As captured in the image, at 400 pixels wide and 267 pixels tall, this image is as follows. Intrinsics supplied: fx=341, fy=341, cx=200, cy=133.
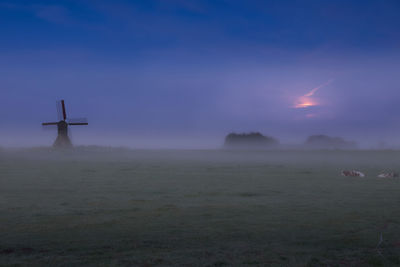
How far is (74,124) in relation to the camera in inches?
2516

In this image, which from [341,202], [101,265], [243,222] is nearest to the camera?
[101,265]

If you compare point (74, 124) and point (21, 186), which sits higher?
point (74, 124)

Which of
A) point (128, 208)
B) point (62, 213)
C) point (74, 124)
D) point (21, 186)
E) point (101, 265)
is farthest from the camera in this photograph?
point (74, 124)

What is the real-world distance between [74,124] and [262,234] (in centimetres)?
6127

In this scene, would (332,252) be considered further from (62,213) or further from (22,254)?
(62,213)

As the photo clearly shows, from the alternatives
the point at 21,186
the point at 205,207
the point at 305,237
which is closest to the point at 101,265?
the point at 305,237

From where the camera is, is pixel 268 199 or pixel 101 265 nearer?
pixel 101 265

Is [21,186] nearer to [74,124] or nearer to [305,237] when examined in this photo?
[305,237]

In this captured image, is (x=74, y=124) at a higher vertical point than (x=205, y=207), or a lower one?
higher

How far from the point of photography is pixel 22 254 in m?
6.51

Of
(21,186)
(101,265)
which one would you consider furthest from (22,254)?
(21,186)

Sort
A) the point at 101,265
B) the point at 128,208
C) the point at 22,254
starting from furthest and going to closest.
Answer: the point at 128,208 → the point at 22,254 → the point at 101,265

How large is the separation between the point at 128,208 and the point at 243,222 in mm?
4323

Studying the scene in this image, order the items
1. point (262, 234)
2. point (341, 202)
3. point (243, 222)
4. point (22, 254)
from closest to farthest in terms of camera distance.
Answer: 1. point (22, 254)
2. point (262, 234)
3. point (243, 222)
4. point (341, 202)
